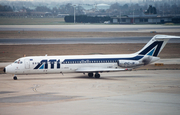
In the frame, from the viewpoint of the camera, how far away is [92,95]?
2731 centimetres

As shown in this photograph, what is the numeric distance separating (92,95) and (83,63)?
11301mm

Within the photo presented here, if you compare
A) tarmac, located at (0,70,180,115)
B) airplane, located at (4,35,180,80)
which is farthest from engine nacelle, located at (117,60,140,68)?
tarmac, located at (0,70,180,115)

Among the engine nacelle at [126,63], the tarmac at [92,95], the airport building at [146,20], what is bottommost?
the tarmac at [92,95]

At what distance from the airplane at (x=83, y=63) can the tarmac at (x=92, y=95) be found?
1.26m

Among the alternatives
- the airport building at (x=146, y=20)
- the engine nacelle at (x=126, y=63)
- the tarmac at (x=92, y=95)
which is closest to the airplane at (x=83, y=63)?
the engine nacelle at (x=126, y=63)

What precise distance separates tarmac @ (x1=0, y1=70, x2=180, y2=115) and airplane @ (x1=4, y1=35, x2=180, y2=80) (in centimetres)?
126

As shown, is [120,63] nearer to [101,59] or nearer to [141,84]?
[101,59]

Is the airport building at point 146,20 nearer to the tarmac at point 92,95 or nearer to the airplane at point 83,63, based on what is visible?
the airplane at point 83,63

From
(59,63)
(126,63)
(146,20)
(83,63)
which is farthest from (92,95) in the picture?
(146,20)

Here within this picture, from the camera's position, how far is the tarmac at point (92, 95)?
22.0m

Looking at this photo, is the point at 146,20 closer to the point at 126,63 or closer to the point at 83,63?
the point at 126,63

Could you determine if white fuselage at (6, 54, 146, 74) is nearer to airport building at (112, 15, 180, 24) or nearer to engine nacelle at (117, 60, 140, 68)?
engine nacelle at (117, 60, 140, 68)

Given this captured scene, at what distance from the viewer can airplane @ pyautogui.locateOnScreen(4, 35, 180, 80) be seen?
122 feet

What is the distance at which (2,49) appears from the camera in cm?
6869
